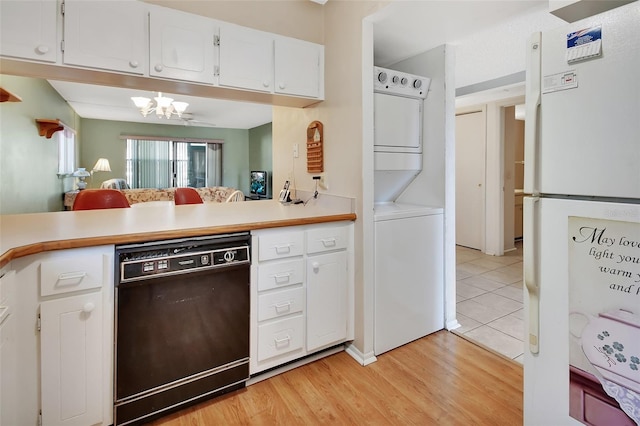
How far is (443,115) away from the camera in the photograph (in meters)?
2.30

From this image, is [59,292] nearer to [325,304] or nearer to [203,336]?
[203,336]

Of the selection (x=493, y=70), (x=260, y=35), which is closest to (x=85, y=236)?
(x=260, y=35)

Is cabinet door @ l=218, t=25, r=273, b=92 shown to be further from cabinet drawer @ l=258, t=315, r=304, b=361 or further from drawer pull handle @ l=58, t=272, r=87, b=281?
cabinet drawer @ l=258, t=315, r=304, b=361

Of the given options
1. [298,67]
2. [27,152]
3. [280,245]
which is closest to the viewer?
[280,245]

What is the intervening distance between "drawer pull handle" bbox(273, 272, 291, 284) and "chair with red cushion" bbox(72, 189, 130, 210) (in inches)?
54.3

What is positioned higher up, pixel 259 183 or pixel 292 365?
pixel 259 183

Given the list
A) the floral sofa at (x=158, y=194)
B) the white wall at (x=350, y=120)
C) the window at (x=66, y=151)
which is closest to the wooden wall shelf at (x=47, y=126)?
the window at (x=66, y=151)

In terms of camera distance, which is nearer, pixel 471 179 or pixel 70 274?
pixel 70 274

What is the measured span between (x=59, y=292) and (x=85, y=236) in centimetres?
23

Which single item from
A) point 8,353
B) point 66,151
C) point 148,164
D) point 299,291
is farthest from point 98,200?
point 148,164

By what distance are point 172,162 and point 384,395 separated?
26.9ft

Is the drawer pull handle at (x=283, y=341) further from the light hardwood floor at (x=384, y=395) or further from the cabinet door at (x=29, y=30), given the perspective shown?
the cabinet door at (x=29, y=30)

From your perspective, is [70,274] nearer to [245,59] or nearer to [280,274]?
[280,274]

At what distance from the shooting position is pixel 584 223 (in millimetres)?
1040
